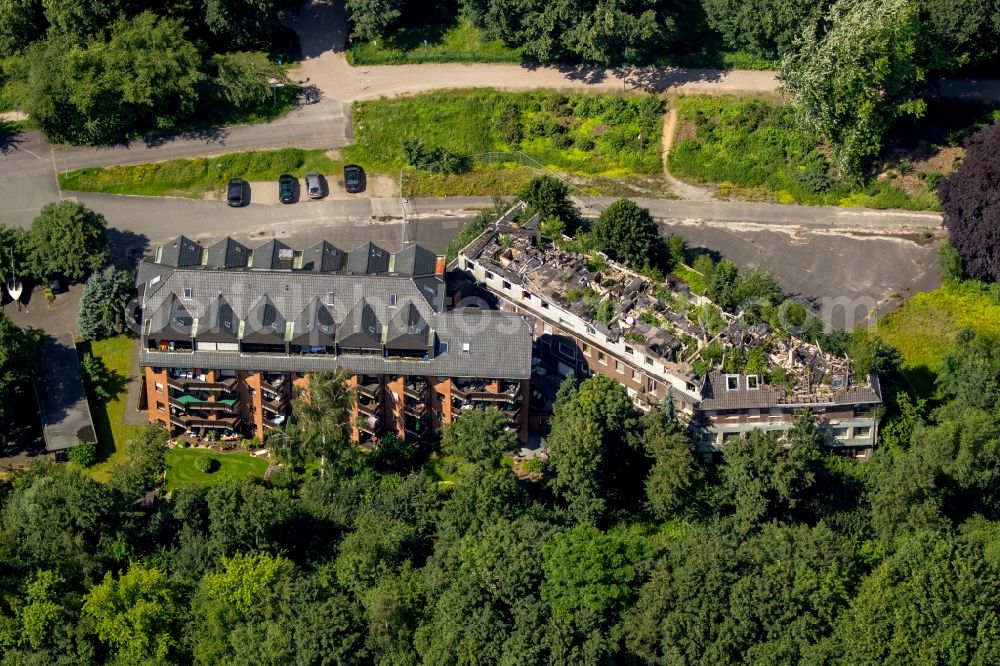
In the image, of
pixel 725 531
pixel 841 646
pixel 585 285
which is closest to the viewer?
pixel 841 646

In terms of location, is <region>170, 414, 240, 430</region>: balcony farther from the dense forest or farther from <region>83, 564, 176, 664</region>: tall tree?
<region>83, 564, 176, 664</region>: tall tree

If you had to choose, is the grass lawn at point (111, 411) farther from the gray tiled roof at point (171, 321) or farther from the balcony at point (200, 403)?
the gray tiled roof at point (171, 321)

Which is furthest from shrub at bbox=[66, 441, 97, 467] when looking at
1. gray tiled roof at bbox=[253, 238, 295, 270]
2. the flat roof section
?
gray tiled roof at bbox=[253, 238, 295, 270]

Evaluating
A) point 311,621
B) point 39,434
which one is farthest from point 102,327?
point 311,621

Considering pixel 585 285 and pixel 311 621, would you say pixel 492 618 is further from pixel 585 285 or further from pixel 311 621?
pixel 585 285

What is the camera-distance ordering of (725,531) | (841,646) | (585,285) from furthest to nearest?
(585,285), (725,531), (841,646)
